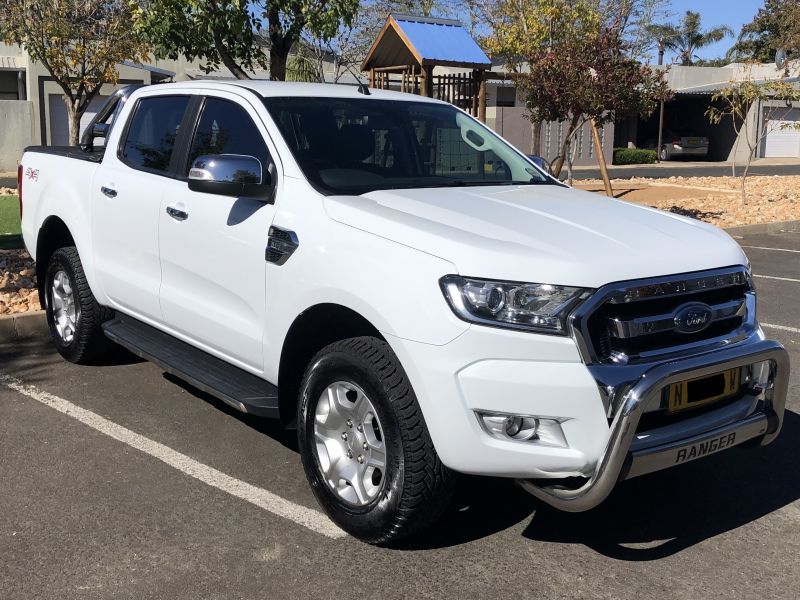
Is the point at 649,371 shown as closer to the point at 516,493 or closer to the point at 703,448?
the point at 703,448

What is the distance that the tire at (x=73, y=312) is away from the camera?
19.9ft

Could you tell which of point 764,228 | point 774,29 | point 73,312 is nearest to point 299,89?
point 73,312

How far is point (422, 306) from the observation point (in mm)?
3432

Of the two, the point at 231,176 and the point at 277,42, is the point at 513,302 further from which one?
the point at 277,42

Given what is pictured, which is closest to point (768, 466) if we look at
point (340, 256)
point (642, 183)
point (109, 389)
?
point (340, 256)

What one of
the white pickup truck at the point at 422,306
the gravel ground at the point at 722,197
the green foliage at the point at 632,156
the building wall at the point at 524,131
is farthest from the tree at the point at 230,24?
the green foliage at the point at 632,156

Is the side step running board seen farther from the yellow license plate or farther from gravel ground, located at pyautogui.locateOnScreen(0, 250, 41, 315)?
gravel ground, located at pyautogui.locateOnScreen(0, 250, 41, 315)

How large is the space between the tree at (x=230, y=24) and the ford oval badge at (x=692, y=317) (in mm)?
7104

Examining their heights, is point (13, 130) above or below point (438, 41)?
below

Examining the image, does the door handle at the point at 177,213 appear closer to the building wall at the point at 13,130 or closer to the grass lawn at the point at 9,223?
the grass lawn at the point at 9,223

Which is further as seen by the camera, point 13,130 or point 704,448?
point 13,130

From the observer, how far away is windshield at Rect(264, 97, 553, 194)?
4.50 meters

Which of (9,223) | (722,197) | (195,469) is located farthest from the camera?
(722,197)

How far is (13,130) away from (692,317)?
85.1ft
